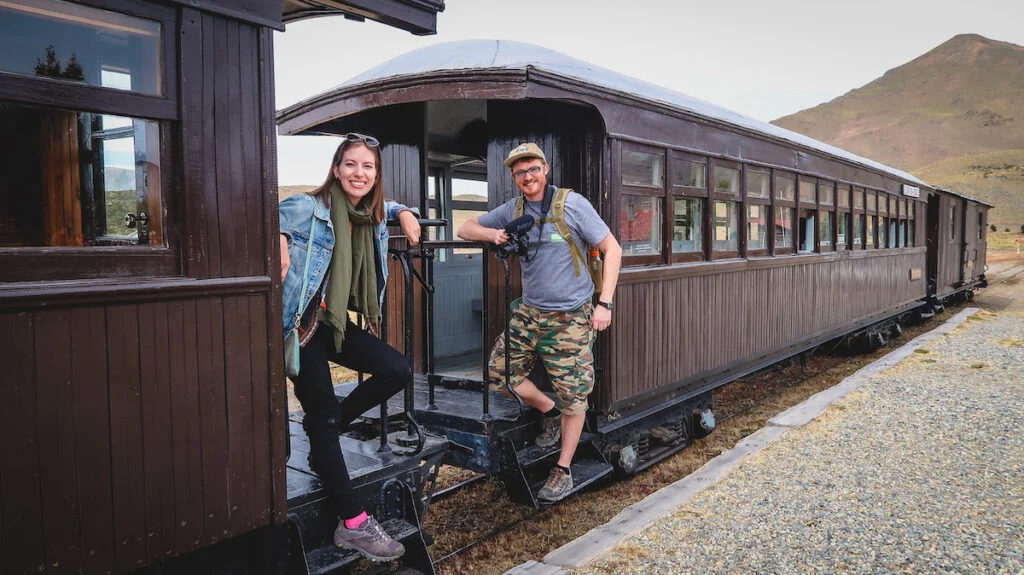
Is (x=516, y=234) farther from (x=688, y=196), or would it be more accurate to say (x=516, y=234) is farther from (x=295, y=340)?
(x=688, y=196)

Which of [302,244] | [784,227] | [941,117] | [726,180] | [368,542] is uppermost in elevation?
[941,117]

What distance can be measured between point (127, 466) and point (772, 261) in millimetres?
6454

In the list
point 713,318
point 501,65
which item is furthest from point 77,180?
point 713,318

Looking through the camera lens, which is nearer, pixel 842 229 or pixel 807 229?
pixel 807 229

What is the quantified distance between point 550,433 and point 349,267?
7.26 ft

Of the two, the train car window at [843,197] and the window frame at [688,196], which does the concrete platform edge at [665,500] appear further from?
the train car window at [843,197]

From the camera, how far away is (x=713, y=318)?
634cm

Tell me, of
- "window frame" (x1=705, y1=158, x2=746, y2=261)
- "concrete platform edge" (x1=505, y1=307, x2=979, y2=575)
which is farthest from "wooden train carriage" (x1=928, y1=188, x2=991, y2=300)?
"window frame" (x1=705, y1=158, x2=746, y2=261)

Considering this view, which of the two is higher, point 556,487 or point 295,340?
point 295,340

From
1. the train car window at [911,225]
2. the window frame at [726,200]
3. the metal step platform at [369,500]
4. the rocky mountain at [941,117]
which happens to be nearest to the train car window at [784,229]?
the window frame at [726,200]

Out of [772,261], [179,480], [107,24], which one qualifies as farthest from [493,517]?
[772,261]

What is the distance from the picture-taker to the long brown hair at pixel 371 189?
10.1ft

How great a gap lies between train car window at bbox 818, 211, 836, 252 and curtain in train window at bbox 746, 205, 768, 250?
1.85 metres

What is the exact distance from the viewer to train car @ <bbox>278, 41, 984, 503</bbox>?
176 inches
